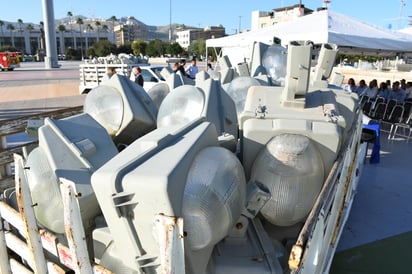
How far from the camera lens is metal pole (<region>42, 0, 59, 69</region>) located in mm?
29047

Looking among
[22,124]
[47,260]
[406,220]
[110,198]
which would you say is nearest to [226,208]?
[110,198]

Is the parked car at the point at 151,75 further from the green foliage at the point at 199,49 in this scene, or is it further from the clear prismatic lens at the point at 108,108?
the green foliage at the point at 199,49

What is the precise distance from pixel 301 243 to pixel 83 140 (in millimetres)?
1537

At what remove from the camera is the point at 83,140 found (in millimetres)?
2234

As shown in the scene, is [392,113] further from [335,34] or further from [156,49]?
[156,49]

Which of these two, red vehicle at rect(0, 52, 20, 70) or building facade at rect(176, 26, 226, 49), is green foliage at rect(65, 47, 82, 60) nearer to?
red vehicle at rect(0, 52, 20, 70)

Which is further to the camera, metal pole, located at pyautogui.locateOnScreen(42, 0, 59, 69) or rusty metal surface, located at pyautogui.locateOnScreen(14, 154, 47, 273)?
metal pole, located at pyautogui.locateOnScreen(42, 0, 59, 69)

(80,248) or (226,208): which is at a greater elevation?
(226,208)

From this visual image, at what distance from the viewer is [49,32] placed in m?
30.8

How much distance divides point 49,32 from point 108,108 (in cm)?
3221

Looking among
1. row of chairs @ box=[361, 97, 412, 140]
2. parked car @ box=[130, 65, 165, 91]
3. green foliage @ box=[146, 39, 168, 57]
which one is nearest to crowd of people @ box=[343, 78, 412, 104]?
row of chairs @ box=[361, 97, 412, 140]

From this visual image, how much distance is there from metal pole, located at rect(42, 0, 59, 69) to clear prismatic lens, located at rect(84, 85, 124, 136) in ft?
101

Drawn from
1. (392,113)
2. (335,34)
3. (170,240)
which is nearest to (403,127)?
(392,113)

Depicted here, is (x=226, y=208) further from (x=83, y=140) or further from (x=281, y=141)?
(x=83, y=140)
